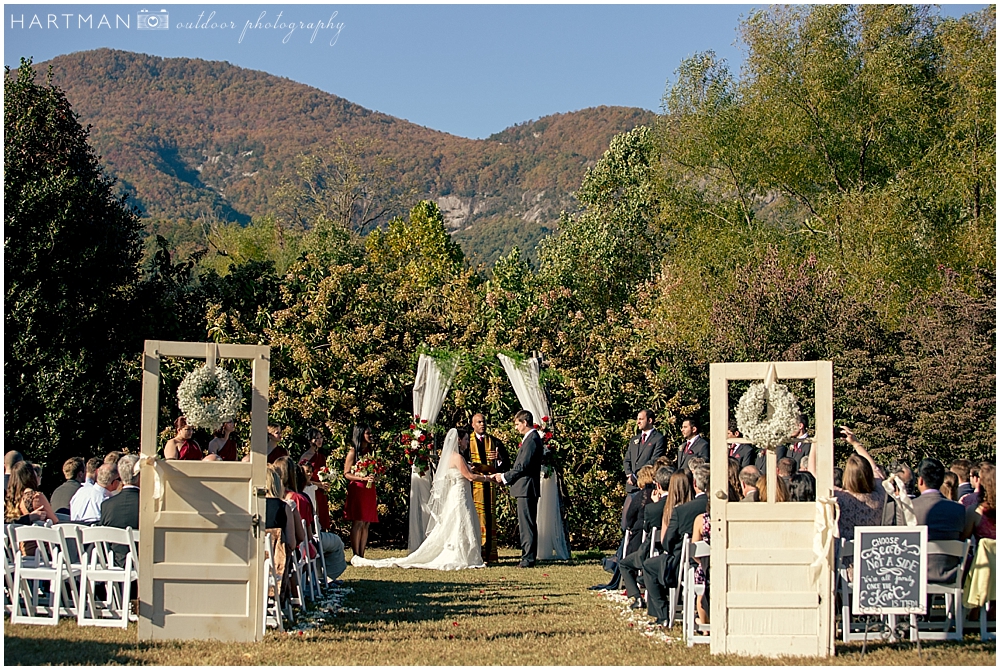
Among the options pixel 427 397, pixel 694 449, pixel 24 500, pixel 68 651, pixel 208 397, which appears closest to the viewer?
pixel 68 651

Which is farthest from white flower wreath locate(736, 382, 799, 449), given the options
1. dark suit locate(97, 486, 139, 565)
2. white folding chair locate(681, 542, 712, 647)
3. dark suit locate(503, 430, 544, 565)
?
dark suit locate(503, 430, 544, 565)

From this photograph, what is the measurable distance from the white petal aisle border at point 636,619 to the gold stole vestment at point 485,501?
111 inches

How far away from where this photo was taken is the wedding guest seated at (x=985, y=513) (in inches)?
297

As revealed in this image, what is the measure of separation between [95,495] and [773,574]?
17.0 feet

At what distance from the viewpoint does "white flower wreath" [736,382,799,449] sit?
6.44 m

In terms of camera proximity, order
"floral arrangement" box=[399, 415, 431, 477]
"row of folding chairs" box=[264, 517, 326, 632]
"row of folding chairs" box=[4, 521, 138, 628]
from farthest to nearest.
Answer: "floral arrangement" box=[399, 415, 431, 477] → "row of folding chairs" box=[264, 517, 326, 632] → "row of folding chairs" box=[4, 521, 138, 628]

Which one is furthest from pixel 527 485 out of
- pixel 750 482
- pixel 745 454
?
pixel 750 482

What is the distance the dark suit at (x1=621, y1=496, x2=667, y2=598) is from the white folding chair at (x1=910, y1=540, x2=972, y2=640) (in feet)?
6.28

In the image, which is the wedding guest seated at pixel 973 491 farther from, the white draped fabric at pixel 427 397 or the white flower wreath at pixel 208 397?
the white draped fabric at pixel 427 397

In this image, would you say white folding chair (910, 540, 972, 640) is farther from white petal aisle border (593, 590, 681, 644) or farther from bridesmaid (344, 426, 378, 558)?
bridesmaid (344, 426, 378, 558)

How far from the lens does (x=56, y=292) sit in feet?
50.1

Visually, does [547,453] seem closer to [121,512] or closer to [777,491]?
[121,512]

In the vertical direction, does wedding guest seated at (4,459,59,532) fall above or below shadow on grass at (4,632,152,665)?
above

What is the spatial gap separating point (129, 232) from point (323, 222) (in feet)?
102
